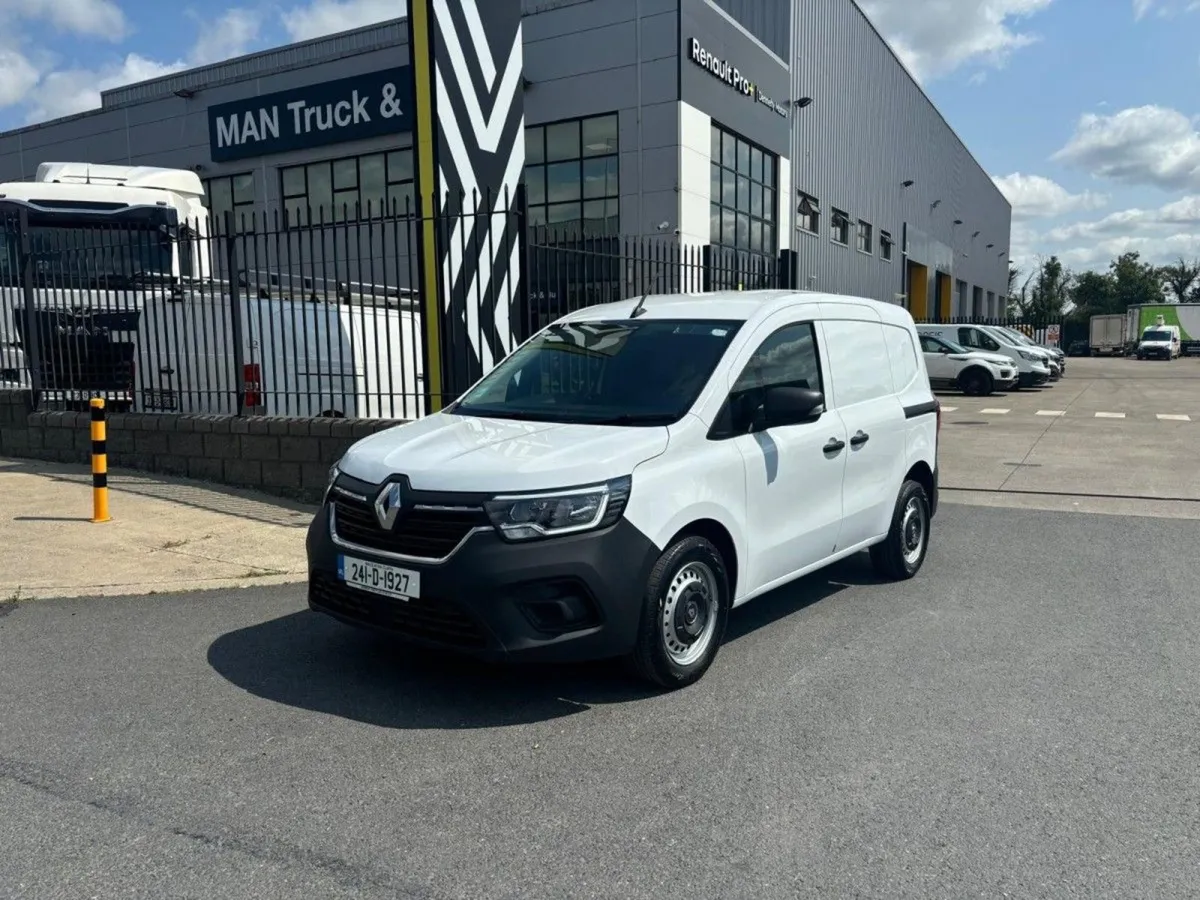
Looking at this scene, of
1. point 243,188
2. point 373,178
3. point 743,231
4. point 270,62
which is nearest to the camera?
point 743,231

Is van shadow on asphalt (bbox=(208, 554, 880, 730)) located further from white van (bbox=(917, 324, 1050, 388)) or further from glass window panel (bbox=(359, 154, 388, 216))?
white van (bbox=(917, 324, 1050, 388))

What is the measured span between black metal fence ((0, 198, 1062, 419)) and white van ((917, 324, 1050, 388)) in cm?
1688

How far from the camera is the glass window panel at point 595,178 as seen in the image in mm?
21406

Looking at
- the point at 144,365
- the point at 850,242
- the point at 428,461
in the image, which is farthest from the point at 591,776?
the point at 850,242

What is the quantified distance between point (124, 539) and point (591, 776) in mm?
5080

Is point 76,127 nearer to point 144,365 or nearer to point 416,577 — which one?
point 144,365

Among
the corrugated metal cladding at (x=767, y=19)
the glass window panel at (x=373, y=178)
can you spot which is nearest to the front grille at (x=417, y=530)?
the glass window panel at (x=373, y=178)

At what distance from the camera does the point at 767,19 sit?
25828 millimetres

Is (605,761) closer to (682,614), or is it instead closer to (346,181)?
(682,614)

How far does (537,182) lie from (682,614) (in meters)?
19.6

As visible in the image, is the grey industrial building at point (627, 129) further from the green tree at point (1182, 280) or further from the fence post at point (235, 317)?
the green tree at point (1182, 280)

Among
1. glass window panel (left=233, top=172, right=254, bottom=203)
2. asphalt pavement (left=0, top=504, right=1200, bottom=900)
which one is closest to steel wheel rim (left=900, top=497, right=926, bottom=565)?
asphalt pavement (left=0, top=504, right=1200, bottom=900)

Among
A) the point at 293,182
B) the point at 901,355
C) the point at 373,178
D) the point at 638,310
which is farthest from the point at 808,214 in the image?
the point at 638,310

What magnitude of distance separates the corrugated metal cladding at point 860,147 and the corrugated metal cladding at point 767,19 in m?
0.33
